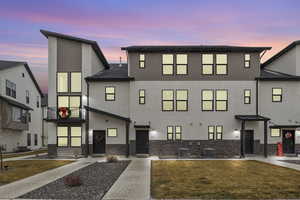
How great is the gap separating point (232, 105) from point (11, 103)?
26.7 meters

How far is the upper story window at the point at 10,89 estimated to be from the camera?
1395 inches

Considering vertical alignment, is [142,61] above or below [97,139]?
above

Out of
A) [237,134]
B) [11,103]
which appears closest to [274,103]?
[237,134]

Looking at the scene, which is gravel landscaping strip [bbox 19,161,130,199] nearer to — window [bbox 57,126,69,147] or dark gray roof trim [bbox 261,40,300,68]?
window [bbox 57,126,69,147]

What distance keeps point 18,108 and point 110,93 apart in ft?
61.2

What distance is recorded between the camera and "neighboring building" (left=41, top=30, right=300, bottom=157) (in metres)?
25.2

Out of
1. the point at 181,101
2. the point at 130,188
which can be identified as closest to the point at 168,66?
the point at 181,101

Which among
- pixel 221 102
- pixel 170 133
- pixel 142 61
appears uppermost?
pixel 142 61

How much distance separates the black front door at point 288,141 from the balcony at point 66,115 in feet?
60.8

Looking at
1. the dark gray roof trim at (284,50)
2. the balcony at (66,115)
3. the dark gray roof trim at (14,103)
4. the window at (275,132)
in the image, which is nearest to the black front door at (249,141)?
the window at (275,132)

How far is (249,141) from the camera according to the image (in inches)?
1007

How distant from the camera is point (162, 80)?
25594 millimetres

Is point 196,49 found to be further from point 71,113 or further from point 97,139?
point 71,113

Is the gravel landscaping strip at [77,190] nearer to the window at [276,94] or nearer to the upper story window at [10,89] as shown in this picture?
the window at [276,94]
